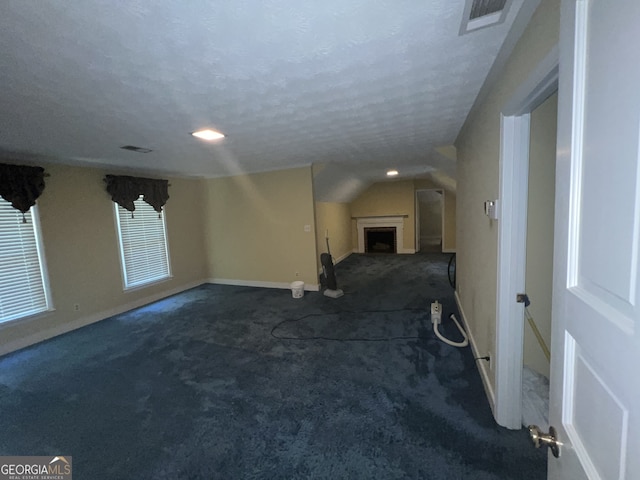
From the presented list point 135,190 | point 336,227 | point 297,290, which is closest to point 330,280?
point 297,290

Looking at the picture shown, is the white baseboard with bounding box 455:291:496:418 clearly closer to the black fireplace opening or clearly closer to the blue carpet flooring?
the blue carpet flooring

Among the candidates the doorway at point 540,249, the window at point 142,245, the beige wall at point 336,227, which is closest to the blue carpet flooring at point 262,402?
the doorway at point 540,249

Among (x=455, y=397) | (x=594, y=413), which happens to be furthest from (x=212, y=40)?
(x=455, y=397)

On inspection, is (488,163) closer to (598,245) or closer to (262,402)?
(598,245)

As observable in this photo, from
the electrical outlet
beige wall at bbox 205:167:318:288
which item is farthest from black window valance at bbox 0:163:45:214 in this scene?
the electrical outlet

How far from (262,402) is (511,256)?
203cm

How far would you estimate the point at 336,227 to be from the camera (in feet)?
23.8

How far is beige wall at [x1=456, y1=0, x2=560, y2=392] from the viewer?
1.08m

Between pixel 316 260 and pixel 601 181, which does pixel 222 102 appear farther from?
pixel 316 260

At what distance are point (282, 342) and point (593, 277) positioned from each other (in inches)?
113

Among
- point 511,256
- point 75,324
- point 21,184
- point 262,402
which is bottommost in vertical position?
point 262,402

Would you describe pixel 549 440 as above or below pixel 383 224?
below

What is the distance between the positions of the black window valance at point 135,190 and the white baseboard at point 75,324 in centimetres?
153

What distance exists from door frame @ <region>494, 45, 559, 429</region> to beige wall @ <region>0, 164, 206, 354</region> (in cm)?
491
